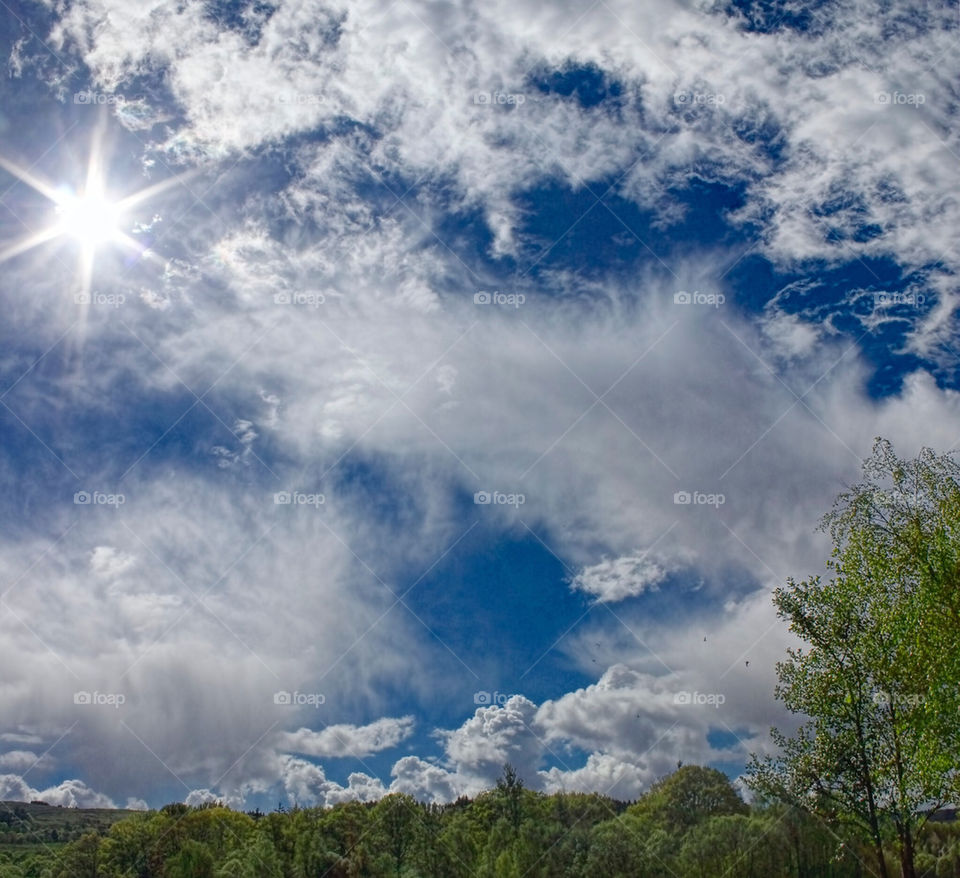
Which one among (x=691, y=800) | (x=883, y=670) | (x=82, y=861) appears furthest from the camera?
(x=691, y=800)

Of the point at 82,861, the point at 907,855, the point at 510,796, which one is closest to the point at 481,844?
the point at 510,796

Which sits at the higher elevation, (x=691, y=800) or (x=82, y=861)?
(x=691, y=800)

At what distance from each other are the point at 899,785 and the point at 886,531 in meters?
9.69

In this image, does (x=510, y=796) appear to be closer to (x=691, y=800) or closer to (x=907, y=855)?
(x=691, y=800)

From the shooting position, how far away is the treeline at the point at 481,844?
8250 cm

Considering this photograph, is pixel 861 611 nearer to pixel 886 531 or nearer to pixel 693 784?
pixel 886 531

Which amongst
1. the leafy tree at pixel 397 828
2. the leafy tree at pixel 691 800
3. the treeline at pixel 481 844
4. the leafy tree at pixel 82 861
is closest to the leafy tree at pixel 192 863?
Answer: the treeline at pixel 481 844

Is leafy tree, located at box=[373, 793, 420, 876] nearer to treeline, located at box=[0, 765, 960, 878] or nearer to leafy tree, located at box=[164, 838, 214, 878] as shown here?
treeline, located at box=[0, 765, 960, 878]

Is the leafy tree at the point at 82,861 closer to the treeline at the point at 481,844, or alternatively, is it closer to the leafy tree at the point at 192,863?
the treeline at the point at 481,844

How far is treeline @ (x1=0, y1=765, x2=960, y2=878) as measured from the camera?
82.5 m

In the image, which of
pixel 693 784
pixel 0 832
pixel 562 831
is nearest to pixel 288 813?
pixel 562 831

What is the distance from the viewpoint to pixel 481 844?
9281cm

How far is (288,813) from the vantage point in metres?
107

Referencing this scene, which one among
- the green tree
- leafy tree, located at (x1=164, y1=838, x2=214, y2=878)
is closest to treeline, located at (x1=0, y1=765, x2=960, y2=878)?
leafy tree, located at (x1=164, y1=838, x2=214, y2=878)
